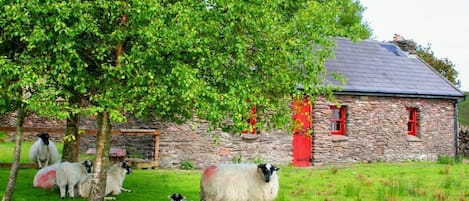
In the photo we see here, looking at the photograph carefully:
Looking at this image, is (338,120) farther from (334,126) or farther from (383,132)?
(383,132)

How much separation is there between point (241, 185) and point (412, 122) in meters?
17.4

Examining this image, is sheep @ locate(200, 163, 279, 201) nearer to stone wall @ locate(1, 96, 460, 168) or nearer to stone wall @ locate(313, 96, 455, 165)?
stone wall @ locate(1, 96, 460, 168)

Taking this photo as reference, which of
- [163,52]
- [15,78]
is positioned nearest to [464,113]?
[163,52]

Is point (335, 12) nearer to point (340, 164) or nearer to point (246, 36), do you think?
point (246, 36)

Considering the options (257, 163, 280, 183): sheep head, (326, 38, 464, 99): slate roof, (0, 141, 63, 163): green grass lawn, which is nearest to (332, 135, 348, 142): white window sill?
(326, 38, 464, 99): slate roof

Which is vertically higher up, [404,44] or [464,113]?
[404,44]

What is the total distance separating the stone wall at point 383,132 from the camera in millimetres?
22719

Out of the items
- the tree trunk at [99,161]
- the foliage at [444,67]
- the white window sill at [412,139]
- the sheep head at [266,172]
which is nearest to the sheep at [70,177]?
the tree trunk at [99,161]

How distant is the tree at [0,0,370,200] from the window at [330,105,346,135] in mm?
13622

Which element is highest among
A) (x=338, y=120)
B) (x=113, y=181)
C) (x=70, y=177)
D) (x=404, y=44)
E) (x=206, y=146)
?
(x=404, y=44)

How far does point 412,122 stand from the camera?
25.8m

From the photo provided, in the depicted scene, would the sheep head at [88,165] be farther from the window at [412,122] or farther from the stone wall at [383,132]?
the window at [412,122]

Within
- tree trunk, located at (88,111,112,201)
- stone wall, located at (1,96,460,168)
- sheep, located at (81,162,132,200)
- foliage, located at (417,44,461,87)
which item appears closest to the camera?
tree trunk, located at (88,111,112,201)

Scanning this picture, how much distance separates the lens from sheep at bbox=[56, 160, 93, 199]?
11789 millimetres
